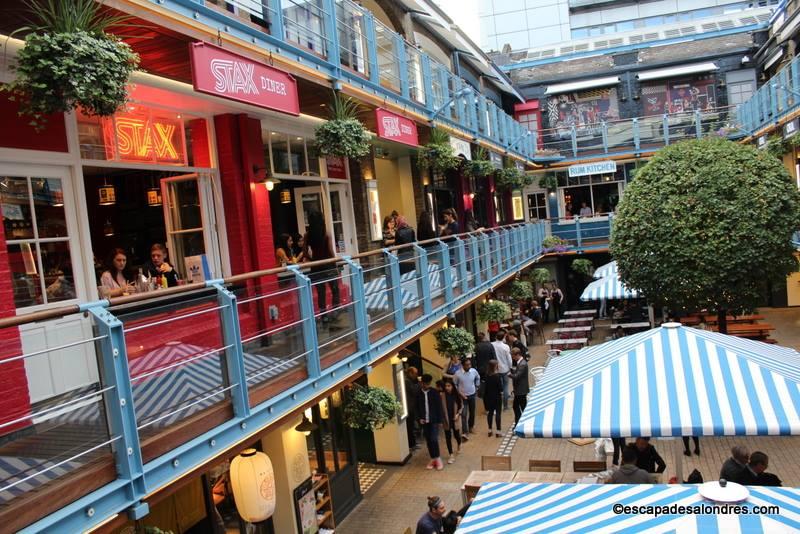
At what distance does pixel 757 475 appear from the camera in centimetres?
777

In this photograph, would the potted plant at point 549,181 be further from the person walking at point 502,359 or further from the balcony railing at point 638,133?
the person walking at point 502,359

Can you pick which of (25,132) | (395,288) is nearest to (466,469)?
(395,288)

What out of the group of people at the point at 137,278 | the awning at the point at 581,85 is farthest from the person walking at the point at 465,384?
the awning at the point at 581,85

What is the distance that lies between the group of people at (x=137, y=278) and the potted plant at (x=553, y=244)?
20.6 metres

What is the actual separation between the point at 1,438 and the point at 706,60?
3495 centimetres

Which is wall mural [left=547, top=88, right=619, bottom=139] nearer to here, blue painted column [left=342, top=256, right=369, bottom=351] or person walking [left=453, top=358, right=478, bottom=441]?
person walking [left=453, top=358, right=478, bottom=441]

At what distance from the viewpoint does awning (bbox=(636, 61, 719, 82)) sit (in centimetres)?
3141

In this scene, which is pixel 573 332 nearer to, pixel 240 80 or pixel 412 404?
pixel 412 404

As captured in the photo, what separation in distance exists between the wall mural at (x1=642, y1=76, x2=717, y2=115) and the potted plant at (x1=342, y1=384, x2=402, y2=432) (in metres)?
27.9

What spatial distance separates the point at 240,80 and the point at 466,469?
838 cm

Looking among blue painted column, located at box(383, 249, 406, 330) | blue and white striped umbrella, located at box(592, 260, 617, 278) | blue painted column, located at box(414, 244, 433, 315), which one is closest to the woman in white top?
blue painted column, located at box(383, 249, 406, 330)

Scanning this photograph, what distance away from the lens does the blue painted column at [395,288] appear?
930cm

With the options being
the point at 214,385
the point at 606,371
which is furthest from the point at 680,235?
the point at 214,385

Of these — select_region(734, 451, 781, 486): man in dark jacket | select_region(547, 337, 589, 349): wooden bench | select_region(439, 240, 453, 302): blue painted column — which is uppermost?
select_region(439, 240, 453, 302): blue painted column
